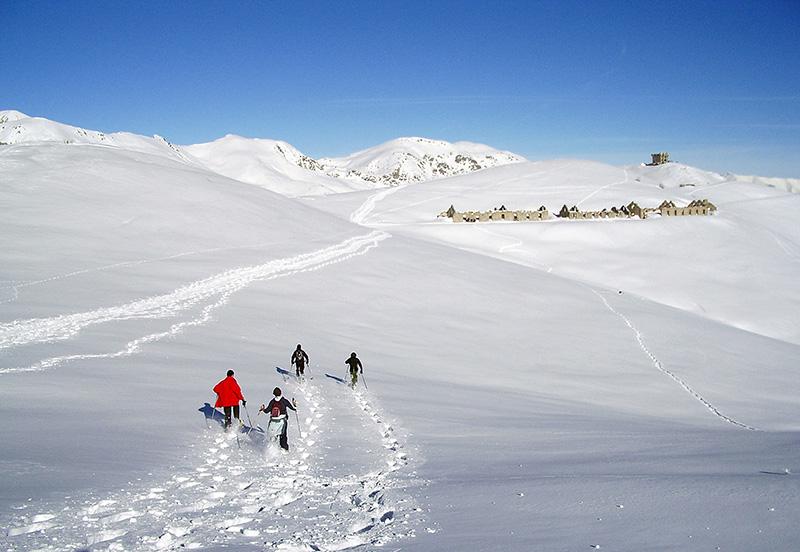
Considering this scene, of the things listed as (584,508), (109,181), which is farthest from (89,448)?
(109,181)

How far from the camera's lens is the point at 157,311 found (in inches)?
815

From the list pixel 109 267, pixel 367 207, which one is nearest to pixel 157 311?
pixel 109 267

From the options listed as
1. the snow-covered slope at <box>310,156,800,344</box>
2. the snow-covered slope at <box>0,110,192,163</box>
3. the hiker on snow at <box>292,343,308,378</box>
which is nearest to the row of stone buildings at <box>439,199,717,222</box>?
the snow-covered slope at <box>310,156,800,344</box>

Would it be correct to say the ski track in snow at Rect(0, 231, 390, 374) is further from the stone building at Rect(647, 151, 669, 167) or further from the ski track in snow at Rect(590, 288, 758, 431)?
the stone building at Rect(647, 151, 669, 167)

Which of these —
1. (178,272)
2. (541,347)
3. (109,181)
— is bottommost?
(541,347)

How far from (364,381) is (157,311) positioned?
8416mm

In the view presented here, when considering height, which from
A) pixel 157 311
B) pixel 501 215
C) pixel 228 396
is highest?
pixel 501 215

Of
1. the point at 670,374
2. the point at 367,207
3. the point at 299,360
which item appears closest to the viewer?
the point at 299,360

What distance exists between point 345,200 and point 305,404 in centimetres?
6429

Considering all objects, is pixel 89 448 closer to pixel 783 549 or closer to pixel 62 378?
pixel 62 378

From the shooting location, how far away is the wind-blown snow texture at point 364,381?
6875 mm

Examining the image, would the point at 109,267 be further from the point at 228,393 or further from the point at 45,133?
the point at 45,133

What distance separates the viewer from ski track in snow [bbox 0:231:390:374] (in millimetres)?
15476

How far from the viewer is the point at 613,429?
43.8 feet
